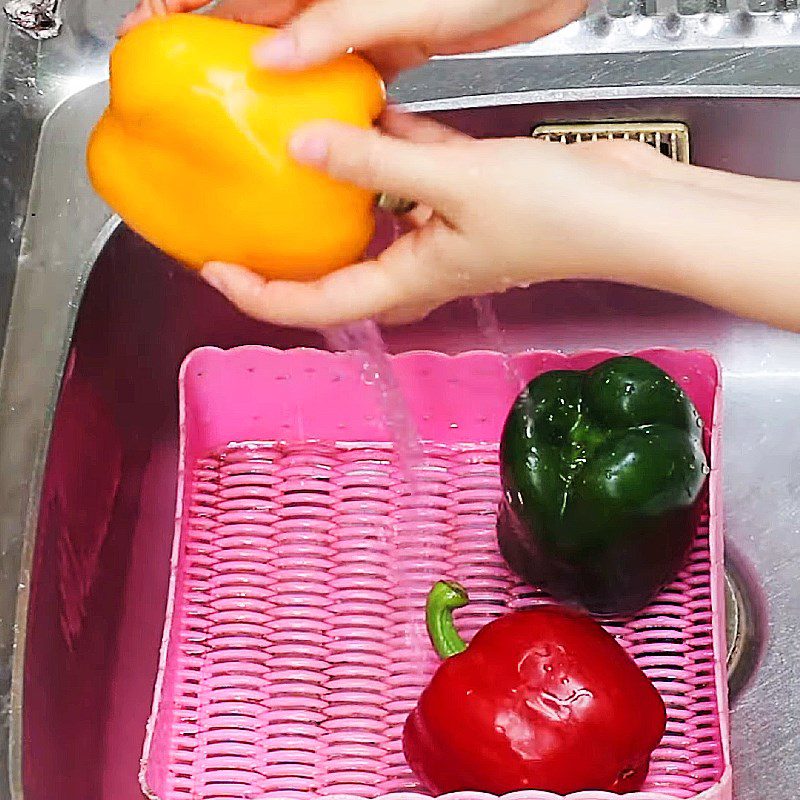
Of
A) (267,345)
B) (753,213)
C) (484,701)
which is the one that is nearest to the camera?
(753,213)

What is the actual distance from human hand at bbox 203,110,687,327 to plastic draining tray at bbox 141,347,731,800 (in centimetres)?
28

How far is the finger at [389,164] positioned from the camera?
0.58m

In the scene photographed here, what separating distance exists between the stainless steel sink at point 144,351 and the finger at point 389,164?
295mm

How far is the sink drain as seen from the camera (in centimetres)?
91

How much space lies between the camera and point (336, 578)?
917 mm

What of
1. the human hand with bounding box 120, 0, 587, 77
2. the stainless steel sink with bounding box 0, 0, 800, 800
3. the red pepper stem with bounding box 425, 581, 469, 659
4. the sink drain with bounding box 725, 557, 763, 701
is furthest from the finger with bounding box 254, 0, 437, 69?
the sink drain with bounding box 725, 557, 763, 701

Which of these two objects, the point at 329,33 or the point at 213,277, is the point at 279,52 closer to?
the point at 329,33

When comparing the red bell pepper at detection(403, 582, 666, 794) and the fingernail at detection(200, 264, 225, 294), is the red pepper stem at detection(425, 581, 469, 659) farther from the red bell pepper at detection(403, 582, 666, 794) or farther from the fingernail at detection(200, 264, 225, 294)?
the fingernail at detection(200, 264, 225, 294)

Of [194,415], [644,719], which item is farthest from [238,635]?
[644,719]

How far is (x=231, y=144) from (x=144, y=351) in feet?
1.14

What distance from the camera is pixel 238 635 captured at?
2.93 feet

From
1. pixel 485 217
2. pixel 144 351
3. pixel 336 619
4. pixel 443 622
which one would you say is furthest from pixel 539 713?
pixel 144 351

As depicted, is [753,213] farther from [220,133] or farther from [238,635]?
[238,635]

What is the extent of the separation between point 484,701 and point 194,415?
0.33 m
